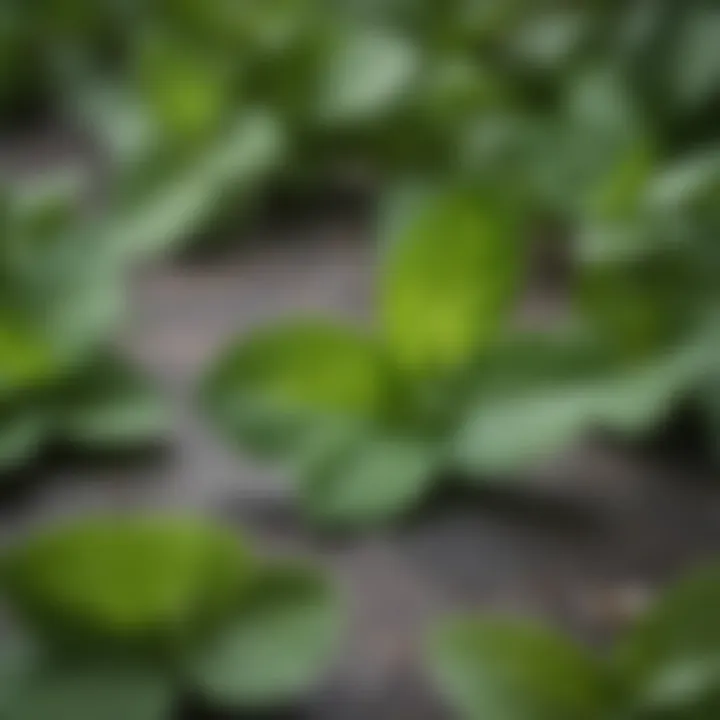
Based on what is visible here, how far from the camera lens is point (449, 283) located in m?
0.40

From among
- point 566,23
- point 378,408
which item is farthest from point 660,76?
point 378,408

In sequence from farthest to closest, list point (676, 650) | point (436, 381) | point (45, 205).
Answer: point (45, 205) < point (436, 381) < point (676, 650)

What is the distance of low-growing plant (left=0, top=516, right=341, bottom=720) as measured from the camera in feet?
1.05

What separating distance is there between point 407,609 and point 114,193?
23cm


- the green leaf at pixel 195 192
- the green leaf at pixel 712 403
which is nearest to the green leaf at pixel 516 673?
the green leaf at pixel 712 403

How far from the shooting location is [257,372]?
1.28ft

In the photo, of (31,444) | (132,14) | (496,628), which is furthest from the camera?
(132,14)

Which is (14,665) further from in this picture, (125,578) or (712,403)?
(712,403)

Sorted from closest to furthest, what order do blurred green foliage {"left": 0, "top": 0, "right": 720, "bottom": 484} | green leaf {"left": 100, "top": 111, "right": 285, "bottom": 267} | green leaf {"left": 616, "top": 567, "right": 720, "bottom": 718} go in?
green leaf {"left": 616, "top": 567, "right": 720, "bottom": 718} < blurred green foliage {"left": 0, "top": 0, "right": 720, "bottom": 484} < green leaf {"left": 100, "top": 111, "right": 285, "bottom": 267}

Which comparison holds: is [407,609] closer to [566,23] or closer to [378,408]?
[378,408]

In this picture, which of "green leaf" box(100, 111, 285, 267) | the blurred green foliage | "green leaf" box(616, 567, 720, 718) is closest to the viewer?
"green leaf" box(616, 567, 720, 718)

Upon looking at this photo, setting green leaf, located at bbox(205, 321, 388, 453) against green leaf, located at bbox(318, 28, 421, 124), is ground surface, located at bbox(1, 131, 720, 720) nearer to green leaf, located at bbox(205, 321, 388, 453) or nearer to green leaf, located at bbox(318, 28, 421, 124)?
green leaf, located at bbox(205, 321, 388, 453)

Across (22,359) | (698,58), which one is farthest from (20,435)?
(698,58)

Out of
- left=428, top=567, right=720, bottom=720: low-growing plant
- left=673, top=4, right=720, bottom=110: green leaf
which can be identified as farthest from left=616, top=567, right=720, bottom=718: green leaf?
left=673, top=4, right=720, bottom=110: green leaf
